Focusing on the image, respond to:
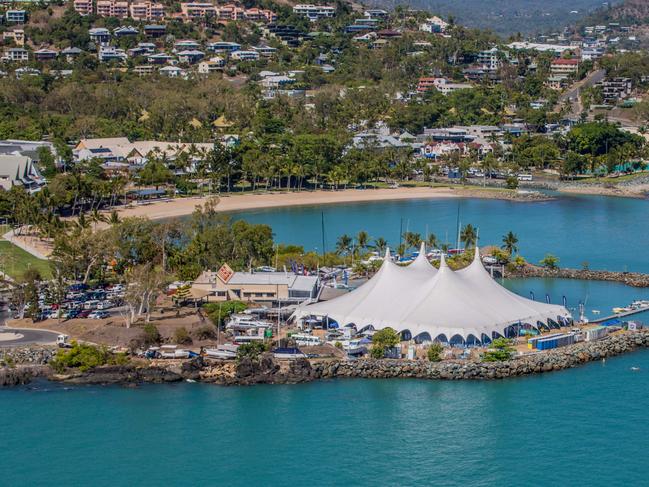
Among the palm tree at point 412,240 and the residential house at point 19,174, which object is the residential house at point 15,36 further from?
the palm tree at point 412,240

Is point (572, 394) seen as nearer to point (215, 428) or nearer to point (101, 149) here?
point (215, 428)

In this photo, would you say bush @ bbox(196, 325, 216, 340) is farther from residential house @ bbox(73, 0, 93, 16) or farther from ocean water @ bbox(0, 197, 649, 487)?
residential house @ bbox(73, 0, 93, 16)

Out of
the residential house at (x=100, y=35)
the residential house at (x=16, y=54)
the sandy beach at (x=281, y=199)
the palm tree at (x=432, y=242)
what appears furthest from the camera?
the residential house at (x=100, y=35)

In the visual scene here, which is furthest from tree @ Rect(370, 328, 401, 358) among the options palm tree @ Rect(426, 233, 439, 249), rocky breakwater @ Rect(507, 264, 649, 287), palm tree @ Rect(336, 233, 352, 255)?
palm tree @ Rect(426, 233, 439, 249)

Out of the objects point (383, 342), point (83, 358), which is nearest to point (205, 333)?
point (83, 358)

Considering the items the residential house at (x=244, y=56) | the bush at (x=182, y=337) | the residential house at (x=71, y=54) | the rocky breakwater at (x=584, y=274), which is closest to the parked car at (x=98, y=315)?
the bush at (x=182, y=337)

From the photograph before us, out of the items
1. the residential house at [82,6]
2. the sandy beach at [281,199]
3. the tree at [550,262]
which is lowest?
the sandy beach at [281,199]

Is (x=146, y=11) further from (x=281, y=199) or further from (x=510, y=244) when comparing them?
(x=510, y=244)
